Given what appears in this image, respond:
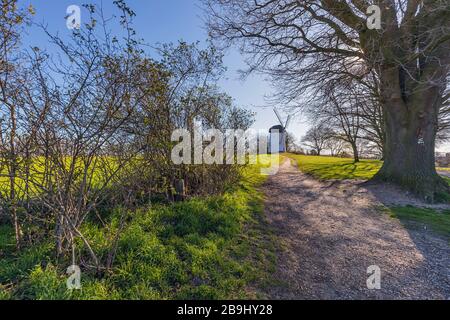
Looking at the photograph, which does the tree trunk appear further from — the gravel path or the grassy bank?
the grassy bank

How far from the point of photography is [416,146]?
25.4ft

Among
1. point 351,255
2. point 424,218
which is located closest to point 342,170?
point 424,218

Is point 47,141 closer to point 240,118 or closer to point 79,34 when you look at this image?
point 79,34

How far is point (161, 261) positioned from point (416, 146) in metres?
9.70

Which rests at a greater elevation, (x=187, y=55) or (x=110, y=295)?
(x=187, y=55)

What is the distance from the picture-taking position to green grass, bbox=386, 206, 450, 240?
15.5 ft

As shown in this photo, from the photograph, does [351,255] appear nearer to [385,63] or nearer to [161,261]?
[161,261]

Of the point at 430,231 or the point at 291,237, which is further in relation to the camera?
the point at 430,231

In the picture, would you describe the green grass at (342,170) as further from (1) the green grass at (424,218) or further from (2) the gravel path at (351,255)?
(2) the gravel path at (351,255)

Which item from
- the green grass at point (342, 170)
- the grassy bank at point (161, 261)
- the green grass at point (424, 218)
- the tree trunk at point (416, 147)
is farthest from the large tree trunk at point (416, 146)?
the grassy bank at point (161, 261)

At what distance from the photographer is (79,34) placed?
101 inches

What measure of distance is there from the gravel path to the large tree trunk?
8.71ft
